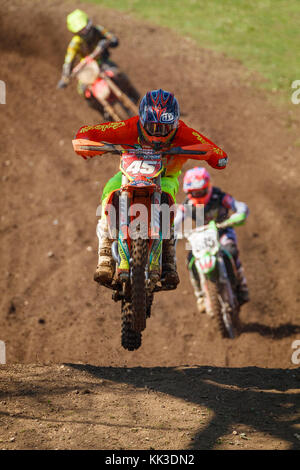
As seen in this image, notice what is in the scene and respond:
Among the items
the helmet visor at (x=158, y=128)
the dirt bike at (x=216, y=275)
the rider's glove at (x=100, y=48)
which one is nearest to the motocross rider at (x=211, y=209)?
the dirt bike at (x=216, y=275)

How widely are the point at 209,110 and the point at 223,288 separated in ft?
25.7

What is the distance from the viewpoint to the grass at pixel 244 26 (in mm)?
17734

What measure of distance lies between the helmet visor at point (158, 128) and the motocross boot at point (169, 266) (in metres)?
1.15

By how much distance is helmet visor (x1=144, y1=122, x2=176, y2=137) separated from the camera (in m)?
6.34

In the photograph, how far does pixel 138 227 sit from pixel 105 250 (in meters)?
0.63

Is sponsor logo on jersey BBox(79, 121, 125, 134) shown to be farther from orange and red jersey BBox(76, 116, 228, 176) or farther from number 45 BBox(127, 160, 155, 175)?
number 45 BBox(127, 160, 155, 175)

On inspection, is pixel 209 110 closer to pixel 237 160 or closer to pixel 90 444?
pixel 237 160

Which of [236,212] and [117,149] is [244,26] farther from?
[117,149]

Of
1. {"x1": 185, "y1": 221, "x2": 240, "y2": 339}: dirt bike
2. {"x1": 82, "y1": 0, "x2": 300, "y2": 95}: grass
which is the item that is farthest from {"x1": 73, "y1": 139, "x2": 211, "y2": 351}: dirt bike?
{"x1": 82, "y1": 0, "x2": 300, "y2": 95}: grass

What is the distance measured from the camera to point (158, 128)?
6.36m

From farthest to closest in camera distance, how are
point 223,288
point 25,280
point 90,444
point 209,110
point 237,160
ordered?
point 209,110 < point 237,160 < point 25,280 < point 223,288 < point 90,444

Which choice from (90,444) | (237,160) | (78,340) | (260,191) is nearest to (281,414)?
(90,444)

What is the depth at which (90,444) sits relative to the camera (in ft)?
18.2

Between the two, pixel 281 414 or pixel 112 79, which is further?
pixel 112 79
